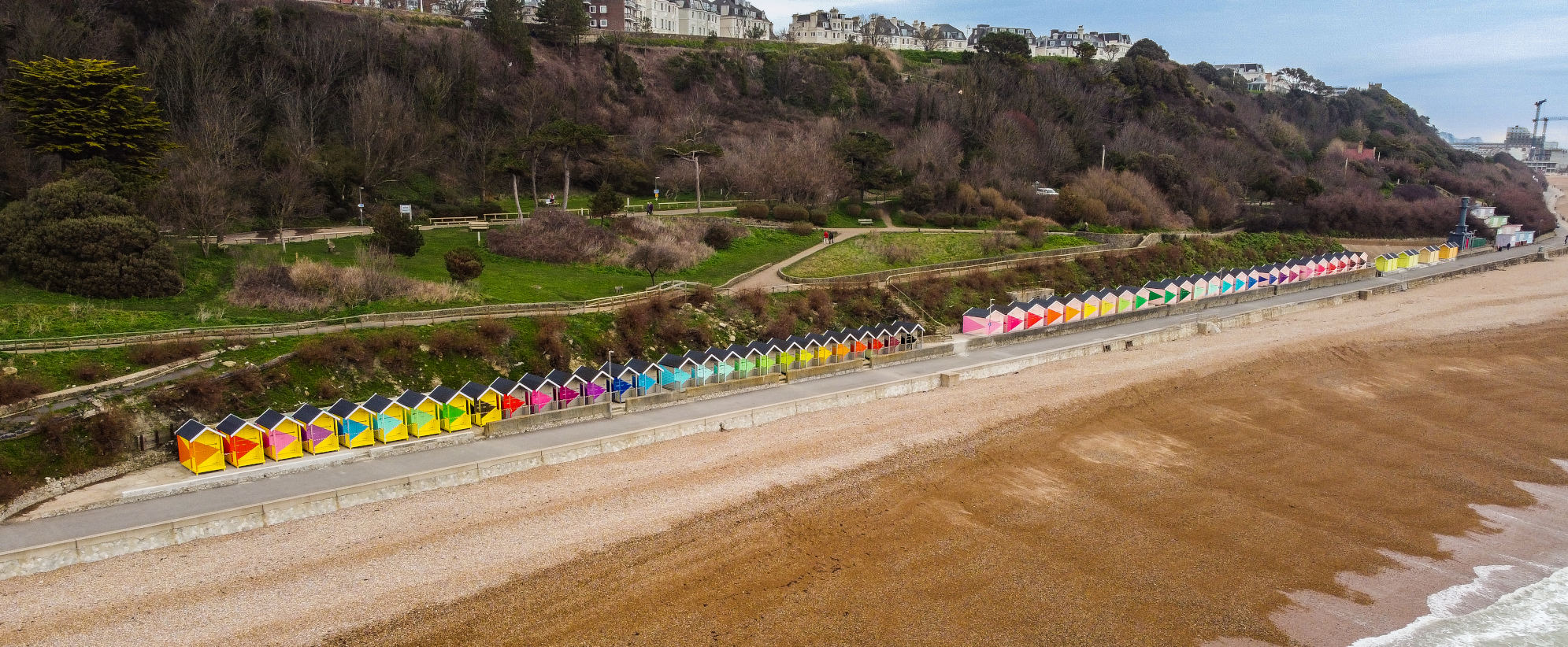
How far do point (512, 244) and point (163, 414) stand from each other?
1629 cm

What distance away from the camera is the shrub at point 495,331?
907 inches

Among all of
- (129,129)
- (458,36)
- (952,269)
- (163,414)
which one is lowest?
(163,414)

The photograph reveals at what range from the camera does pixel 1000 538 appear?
16594 millimetres

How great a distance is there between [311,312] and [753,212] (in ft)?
76.8

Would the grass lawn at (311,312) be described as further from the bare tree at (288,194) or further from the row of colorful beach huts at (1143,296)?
the row of colorful beach huts at (1143,296)

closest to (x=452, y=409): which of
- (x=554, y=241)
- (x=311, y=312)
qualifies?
(x=311, y=312)

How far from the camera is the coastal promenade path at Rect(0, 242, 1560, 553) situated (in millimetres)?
14664

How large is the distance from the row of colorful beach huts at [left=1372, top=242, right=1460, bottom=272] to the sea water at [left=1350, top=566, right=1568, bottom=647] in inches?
1517

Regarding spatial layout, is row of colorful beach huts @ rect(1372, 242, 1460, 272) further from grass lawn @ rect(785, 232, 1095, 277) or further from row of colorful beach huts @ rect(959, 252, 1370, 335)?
grass lawn @ rect(785, 232, 1095, 277)

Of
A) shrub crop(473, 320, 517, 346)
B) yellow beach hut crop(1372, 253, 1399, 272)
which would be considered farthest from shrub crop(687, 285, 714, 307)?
yellow beach hut crop(1372, 253, 1399, 272)

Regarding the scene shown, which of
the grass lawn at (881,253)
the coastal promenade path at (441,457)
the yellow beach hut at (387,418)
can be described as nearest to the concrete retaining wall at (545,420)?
the coastal promenade path at (441,457)

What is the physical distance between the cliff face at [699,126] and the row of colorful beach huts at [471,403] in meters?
15.6

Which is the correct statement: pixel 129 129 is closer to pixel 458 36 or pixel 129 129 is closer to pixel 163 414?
pixel 163 414

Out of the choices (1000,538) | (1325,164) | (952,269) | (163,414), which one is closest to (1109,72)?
(1325,164)
